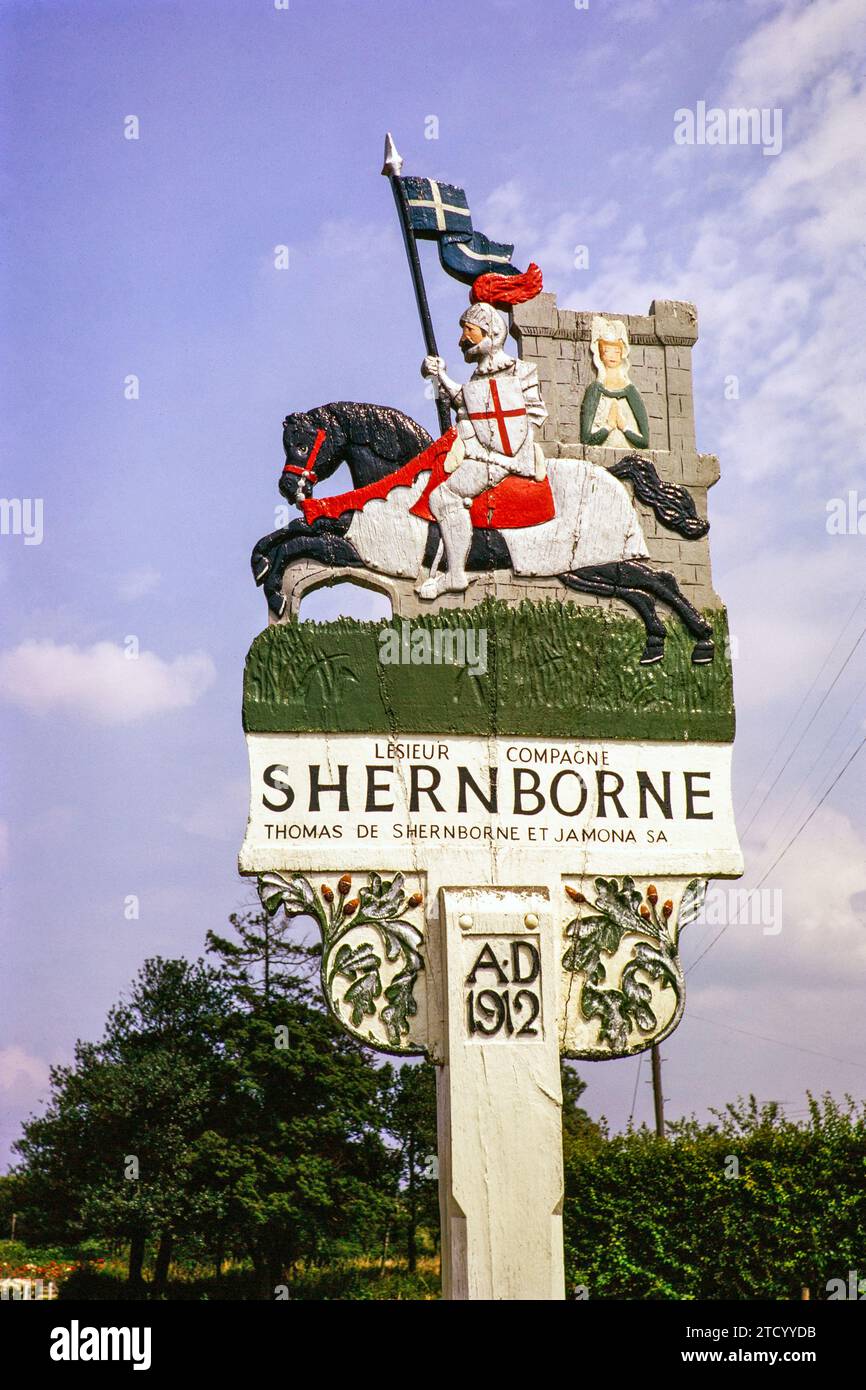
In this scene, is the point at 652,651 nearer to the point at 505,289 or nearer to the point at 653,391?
the point at 653,391

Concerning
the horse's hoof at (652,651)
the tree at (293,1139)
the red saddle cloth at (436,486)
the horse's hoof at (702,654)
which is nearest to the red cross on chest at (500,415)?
the red saddle cloth at (436,486)

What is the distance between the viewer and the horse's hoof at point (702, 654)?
37.7ft

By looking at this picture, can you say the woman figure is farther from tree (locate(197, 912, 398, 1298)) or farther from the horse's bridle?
tree (locate(197, 912, 398, 1298))

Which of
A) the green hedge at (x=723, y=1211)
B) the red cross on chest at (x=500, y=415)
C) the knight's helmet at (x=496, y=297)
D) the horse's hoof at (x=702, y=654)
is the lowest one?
the green hedge at (x=723, y=1211)

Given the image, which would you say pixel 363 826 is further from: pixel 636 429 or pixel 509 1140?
pixel 636 429

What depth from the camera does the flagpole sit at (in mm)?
12062

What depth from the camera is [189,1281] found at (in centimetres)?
2961

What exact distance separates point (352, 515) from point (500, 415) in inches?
54.8

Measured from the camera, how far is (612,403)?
1202 centimetres

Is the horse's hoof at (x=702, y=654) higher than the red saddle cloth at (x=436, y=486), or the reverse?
the red saddle cloth at (x=436, y=486)

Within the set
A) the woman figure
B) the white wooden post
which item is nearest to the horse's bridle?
the woman figure

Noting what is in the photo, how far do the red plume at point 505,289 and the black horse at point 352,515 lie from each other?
115 cm

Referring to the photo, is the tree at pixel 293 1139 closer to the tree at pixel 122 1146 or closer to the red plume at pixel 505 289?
the tree at pixel 122 1146

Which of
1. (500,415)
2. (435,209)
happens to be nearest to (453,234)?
Answer: (435,209)
